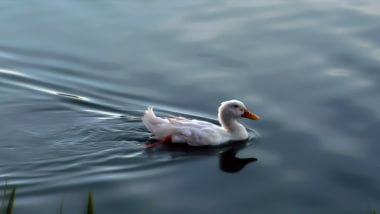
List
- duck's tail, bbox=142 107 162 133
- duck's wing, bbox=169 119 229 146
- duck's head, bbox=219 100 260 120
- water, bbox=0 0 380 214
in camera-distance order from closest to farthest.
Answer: water, bbox=0 0 380 214
duck's wing, bbox=169 119 229 146
duck's tail, bbox=142 107 162 133
duck's head, bbox=219 100 260 120

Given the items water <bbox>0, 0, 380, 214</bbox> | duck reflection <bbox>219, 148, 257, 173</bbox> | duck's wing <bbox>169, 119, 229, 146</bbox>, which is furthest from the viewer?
duck's wing <bbox>169, 119, 229, 146</bbox>

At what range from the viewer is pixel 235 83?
11.3 m

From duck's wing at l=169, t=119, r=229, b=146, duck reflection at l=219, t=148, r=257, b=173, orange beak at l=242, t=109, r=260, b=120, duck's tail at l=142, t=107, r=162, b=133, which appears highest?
orange beak at l=242, t=109, r=260, b=120

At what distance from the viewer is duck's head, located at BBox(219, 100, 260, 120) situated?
386 inches

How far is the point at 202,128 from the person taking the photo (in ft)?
31.1

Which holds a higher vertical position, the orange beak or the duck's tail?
the orange beak

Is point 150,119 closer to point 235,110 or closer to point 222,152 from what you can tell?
point 222,152

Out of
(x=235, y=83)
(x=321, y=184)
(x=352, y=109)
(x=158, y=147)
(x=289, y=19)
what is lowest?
(x=321, y=184)

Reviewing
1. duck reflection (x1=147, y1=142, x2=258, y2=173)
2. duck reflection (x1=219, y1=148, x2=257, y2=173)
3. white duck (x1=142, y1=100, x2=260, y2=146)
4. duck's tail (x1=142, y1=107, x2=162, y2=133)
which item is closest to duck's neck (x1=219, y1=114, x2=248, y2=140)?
white duck (x1=142, y1=100, x2=260, y2=146)

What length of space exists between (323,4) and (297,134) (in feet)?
19.7

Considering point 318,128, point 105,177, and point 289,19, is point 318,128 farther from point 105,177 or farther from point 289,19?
point 289,19

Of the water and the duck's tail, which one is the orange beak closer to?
the water

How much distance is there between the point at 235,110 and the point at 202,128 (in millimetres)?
644

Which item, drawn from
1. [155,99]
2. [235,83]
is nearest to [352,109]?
[235,83]
